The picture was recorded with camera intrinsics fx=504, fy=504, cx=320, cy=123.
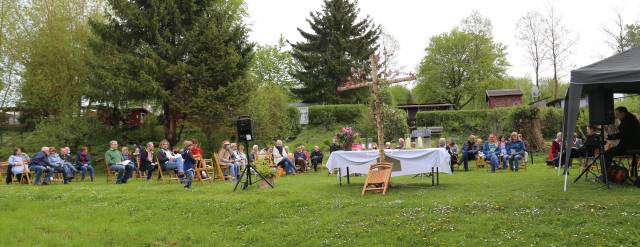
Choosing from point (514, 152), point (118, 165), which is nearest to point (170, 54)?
point (118, 165)

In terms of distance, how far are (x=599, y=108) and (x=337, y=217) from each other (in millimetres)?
5210

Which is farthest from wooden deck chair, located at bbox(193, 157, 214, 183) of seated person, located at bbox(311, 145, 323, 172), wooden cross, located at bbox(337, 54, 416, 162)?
seated person, located at bbox(311, 145, 323, 172)

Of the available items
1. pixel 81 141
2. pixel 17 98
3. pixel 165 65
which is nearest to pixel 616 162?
pixel 165 65

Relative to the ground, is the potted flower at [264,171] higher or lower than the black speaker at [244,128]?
lower

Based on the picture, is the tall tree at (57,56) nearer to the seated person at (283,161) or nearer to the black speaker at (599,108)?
the seated person at (283,161)

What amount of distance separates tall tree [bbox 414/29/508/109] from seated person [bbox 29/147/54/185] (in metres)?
40.7

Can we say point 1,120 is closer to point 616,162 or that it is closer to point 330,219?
point 330,219

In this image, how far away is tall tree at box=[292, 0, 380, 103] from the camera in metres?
35.6

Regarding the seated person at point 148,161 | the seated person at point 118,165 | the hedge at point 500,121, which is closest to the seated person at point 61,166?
the seated person at point 118,165

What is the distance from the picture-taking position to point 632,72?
24.6ft

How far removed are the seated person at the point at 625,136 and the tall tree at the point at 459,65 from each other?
40511 millimetres

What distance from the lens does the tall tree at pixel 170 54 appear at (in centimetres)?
1962

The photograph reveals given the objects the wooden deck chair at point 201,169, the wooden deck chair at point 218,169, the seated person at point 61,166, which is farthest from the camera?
the seated person at point 61,166

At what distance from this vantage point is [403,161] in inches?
396
